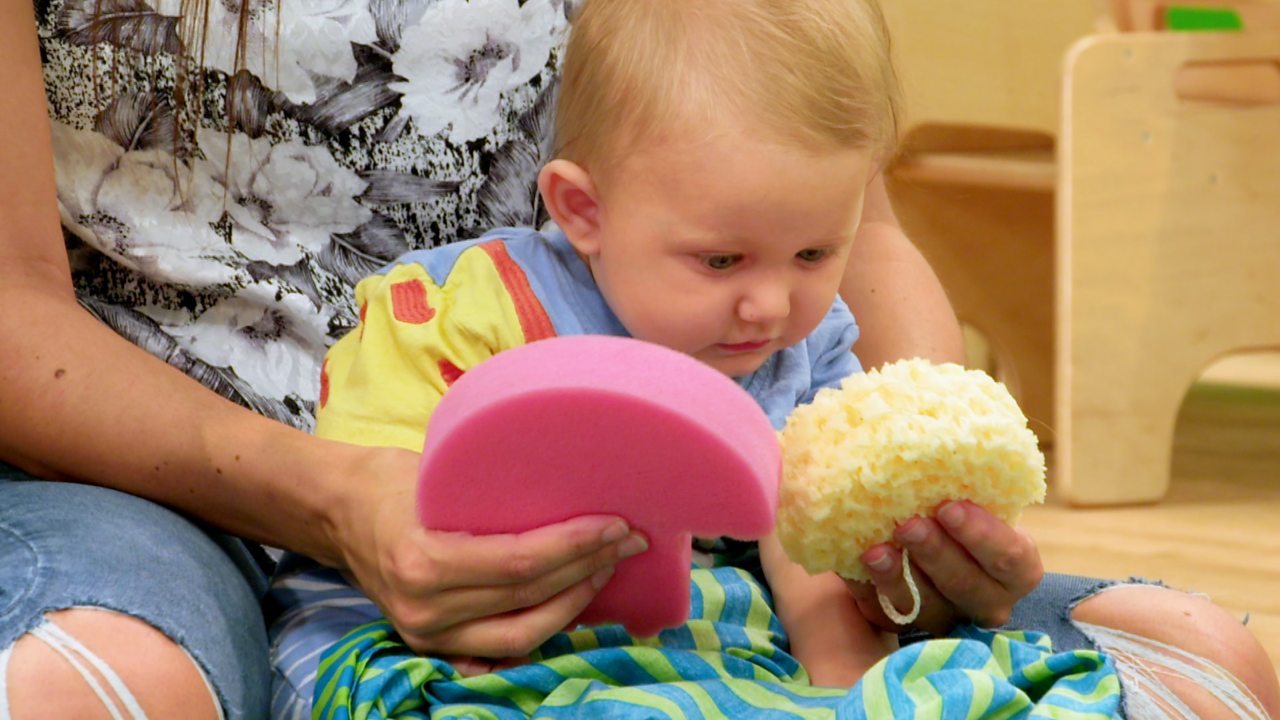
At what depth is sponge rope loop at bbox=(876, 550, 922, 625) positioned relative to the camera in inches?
32.8

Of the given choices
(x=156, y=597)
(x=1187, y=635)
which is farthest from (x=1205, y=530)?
(x=156, y=597)

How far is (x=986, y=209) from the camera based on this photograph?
2588mm

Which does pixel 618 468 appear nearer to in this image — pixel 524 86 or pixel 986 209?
pixel 524 86

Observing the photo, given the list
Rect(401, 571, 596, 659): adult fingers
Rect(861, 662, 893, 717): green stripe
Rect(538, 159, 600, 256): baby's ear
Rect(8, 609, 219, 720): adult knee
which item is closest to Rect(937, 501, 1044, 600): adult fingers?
Rect(861, 662, 893, 717): green stripe

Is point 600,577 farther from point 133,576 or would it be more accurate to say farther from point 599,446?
point 133,576

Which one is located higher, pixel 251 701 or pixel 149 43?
pixel 149 43

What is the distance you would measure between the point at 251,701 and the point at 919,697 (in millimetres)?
367

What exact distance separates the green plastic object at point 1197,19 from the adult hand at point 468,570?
→ 2.03 m

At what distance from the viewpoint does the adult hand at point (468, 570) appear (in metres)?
0.77

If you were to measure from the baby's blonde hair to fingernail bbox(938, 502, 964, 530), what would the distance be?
0.24 meters

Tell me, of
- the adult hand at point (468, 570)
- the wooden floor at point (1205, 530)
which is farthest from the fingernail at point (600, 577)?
the wooden floor at point (1205, 530)

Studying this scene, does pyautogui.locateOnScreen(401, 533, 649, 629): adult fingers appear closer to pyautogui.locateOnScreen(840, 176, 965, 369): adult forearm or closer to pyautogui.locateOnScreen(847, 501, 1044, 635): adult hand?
pyautogui.locateOnScreen(847, 501, 1044, 635): adult hand

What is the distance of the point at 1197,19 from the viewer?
2.51 meters

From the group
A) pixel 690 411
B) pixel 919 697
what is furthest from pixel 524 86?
pixel 919 697
